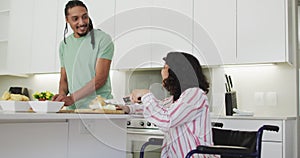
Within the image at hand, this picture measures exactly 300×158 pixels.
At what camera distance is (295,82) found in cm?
321

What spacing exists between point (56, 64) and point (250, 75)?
2.04 metres

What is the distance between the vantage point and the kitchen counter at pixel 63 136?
145 cm

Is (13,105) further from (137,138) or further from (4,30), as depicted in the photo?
(4,30)

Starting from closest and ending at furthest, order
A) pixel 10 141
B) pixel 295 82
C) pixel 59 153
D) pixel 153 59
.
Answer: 1. pixel 10 141
2. pixel 59 153
3. pixel 295 82
4. pixel 153 59

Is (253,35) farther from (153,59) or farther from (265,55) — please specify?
(153,59)

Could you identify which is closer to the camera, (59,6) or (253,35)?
(253,35)

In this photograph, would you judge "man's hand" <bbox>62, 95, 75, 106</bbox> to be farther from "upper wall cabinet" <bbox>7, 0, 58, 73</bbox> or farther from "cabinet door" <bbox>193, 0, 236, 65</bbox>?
"upper wall cabinet" <bbox>7, 0, 58, 73</bbox>

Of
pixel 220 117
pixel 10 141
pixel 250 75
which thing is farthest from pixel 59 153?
pixel 250 75

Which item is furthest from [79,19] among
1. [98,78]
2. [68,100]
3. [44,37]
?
[44,37]

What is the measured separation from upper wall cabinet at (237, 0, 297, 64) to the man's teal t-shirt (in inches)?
56.5

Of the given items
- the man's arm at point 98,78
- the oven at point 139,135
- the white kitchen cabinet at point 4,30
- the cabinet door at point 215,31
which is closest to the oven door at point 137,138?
the oven at point 139,135

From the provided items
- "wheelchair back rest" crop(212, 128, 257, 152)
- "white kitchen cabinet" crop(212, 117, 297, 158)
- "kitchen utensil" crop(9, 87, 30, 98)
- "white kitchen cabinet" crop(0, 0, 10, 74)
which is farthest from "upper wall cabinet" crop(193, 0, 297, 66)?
"white kitchen cabinet" crop(0, 0, 10, 74)

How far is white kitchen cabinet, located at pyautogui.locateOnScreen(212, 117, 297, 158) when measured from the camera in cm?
270

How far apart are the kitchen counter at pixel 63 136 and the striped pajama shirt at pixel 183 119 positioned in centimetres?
15
